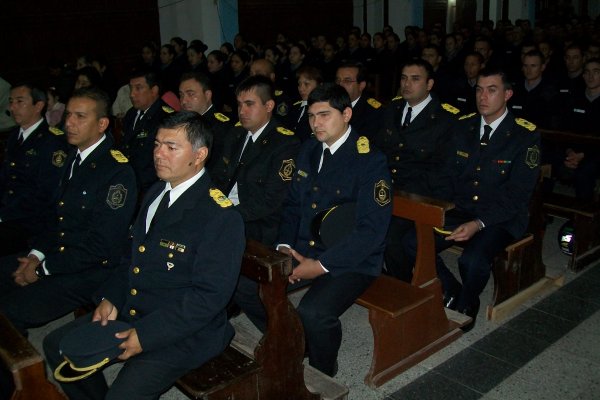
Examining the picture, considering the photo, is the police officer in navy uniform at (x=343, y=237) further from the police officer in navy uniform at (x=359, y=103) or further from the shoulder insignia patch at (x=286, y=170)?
the police officer in navy uniform at (x=359, y=103)

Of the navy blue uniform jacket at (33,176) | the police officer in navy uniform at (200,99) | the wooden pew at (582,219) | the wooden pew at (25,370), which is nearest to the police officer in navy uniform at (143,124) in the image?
the police officer in navy uniform at (200,99)

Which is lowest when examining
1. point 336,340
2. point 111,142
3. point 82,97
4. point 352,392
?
point 352,392

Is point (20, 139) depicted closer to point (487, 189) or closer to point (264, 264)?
point (264, 264)

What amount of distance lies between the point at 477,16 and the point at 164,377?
17.6 m

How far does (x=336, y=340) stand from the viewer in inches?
108

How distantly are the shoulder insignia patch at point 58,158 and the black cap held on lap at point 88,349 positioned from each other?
5.42 feet

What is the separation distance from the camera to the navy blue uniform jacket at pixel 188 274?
2100 mm

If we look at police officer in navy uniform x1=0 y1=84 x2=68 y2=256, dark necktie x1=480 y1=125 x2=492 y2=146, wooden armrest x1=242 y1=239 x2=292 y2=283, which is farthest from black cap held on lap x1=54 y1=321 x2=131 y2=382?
dark necktie x1=480 y1=125 x2=492 y2=146

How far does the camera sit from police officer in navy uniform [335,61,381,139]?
457 centimetres

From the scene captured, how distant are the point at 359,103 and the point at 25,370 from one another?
3.43 metres

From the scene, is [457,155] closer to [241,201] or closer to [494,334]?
[494,334]

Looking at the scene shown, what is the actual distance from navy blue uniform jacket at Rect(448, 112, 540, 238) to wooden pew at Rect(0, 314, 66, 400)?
7.97 ft

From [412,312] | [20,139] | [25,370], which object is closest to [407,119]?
[412,312]

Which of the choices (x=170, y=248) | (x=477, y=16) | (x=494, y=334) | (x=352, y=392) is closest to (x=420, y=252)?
(x=494, y=334)
